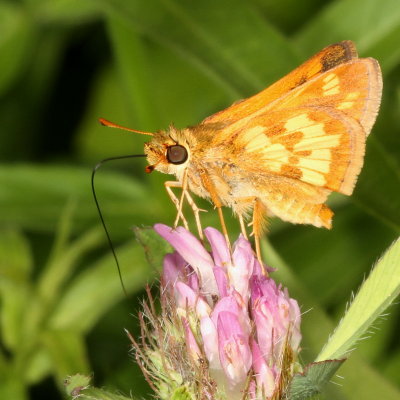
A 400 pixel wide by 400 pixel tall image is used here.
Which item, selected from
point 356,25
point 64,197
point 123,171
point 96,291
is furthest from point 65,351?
point 356,25

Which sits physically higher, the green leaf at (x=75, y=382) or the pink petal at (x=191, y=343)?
the pink petal at (x=191, y=343)

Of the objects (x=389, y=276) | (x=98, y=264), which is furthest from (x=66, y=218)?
(x=389, y=276)

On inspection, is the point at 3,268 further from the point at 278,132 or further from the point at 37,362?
the point at 278,132

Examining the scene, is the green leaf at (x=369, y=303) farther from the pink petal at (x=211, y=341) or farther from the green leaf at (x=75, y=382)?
the green leaf at (x=75, y=382)

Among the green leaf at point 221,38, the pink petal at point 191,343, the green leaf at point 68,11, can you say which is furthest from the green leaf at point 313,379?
the green leaf at point 68,11

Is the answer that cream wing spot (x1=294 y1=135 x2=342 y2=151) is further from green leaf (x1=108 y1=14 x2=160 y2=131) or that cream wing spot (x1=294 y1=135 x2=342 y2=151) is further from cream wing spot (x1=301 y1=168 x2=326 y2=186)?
green leaf (x1=108 y1=14 x2=160 y2=131)

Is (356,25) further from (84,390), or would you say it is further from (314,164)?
(84,390)

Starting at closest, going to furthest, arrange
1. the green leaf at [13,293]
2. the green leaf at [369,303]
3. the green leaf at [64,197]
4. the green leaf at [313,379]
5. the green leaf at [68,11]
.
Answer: the green leaf at [313,379] < the green leaf at [369,303] < the green leaf at [13,293] < the green leaf at [64,197] < the green leaf at [68,11]

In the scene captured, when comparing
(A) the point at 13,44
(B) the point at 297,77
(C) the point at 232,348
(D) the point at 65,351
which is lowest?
(D) the point at 65,351
